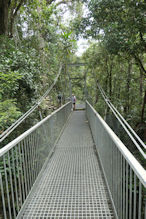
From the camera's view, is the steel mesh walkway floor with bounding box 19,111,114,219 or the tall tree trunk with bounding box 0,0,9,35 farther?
the tall tree trunk with bounding box 0,0,9,35

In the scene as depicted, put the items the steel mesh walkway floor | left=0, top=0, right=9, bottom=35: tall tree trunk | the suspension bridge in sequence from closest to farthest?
the suspension bridge < the steel mesh walkway floor < left=0, top=0, right=9, bottom=35: tall tree trunk

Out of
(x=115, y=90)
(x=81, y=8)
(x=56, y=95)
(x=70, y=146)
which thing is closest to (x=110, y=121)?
(x=115, y=90)

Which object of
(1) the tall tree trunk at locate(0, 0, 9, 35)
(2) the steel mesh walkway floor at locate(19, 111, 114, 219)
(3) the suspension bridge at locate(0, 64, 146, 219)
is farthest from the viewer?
(1) the tall tree trunk at locate(0, 0, 9, 35)

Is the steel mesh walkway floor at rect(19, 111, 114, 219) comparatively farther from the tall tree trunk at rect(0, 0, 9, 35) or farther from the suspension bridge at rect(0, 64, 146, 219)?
the tall tree trunk at rect(0, 0, 9, 35)

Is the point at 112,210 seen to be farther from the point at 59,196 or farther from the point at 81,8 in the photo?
the point at 81,8

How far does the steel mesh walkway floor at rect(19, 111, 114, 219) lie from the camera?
5.98 feet

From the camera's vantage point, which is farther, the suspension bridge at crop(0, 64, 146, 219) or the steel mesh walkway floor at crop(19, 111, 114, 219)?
the steel mesh walkway floor at crop(19, 111, 114, 219)

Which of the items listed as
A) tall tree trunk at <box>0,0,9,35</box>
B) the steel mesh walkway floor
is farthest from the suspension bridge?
tall tree trunk at <box>0,0,9,35</box>

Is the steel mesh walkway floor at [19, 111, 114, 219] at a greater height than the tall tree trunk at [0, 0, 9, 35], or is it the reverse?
the tall tree trunk at [0, 0, 9, 35]

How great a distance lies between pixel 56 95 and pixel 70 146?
4444 mm

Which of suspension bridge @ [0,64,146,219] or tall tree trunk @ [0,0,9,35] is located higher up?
tall tree trunk @ [0,0,9,35]

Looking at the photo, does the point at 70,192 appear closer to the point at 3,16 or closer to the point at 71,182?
the point at 71,182

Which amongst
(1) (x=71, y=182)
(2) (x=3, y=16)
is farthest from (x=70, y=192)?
(2) (x=3, y=16)

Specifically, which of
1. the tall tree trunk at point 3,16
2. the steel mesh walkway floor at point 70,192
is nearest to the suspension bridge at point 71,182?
the steel mesh walkway floor at point 70,192
